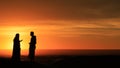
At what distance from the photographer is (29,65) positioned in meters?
26.7

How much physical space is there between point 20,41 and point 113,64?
279 inches

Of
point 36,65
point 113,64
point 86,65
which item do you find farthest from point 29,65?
point 113,64

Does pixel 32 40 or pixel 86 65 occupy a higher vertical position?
pixel 32 40

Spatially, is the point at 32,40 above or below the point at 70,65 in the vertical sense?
above

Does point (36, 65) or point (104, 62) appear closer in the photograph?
point (36, 65)

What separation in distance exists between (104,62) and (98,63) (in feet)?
2.98

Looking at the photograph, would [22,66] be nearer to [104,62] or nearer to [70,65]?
[70,65]

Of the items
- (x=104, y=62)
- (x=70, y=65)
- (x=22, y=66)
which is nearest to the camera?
(x=22, y=66)

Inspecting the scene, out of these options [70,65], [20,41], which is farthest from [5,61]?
[70,65]

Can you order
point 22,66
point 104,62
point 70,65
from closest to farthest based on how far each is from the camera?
point 22,66, point 70,65, point 104,62

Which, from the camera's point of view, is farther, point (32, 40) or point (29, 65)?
point (32, 40)

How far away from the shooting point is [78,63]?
29.9 metres

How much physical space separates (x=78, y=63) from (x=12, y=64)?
5.69 m

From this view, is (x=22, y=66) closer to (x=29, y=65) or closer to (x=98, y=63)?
(x=29, y=65)
